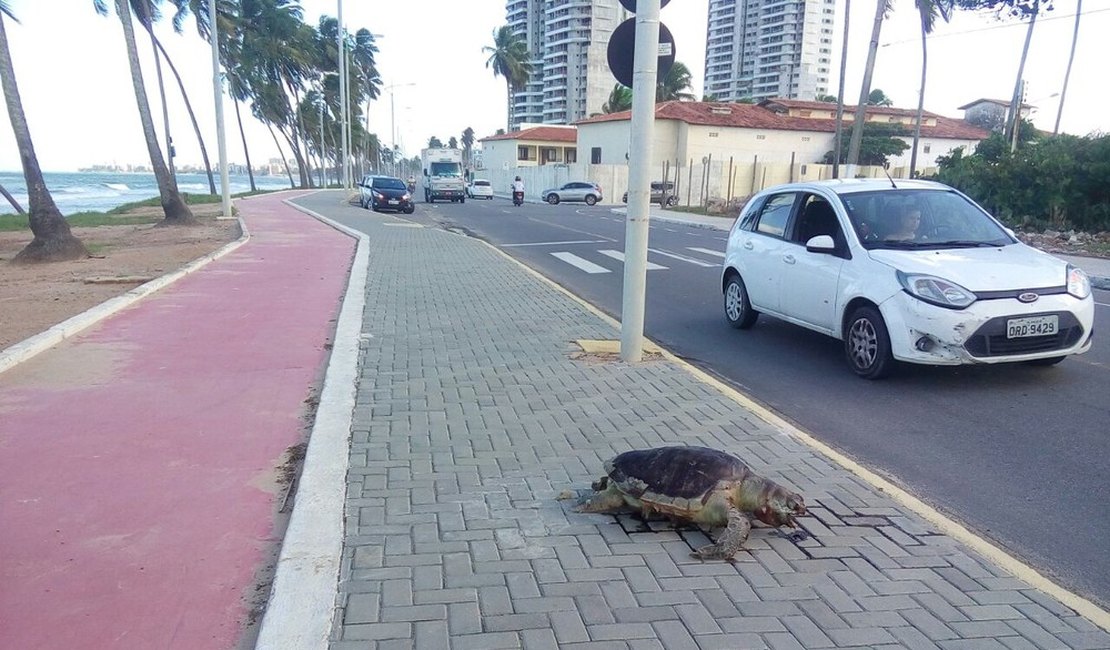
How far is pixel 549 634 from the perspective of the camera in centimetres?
301

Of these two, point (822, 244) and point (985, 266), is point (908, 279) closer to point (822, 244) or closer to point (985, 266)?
point (985, 266)

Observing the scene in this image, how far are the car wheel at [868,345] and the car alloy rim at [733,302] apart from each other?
209cm

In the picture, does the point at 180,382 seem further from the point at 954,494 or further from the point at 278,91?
the point at 278,91

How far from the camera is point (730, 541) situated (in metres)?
3.63

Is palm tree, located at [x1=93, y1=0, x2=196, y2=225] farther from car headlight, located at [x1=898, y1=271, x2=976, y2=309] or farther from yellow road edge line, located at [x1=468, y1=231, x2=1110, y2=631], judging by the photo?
car headlight, located at [x1=898, y1=271, x2=976, y2=309]

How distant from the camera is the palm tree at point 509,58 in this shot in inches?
3359

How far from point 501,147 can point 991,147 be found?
184 feet

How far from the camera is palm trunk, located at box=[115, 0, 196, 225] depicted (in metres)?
22.3

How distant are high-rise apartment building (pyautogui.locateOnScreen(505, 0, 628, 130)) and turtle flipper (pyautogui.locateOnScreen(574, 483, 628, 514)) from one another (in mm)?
119039

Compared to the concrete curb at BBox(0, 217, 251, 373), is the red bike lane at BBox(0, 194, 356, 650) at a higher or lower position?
lower

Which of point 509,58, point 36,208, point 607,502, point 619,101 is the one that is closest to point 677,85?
point 619,101

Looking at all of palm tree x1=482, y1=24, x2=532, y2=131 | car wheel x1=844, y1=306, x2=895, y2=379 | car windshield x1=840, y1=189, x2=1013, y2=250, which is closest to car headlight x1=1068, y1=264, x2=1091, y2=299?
car windshield x1=840, y1=189, x2=1013, y2=250

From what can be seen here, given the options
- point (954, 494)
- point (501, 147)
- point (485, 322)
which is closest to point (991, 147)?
point (485, 322)

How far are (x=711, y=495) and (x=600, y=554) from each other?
1.95 ft
